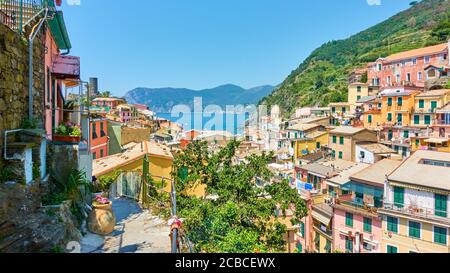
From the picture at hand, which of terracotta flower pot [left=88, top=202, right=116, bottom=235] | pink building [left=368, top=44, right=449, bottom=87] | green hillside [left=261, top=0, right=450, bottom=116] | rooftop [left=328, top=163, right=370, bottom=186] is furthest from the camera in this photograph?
green hillside [left=261, top=0, right=450, bottom=116]

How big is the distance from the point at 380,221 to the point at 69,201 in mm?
17833

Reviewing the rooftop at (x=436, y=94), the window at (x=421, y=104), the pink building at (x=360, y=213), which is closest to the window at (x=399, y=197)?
the pink building at (x=360, y=213)

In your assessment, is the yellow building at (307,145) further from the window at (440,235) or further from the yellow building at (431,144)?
the window at (440,235)

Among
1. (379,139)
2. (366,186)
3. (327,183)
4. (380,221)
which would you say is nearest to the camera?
(380,221)

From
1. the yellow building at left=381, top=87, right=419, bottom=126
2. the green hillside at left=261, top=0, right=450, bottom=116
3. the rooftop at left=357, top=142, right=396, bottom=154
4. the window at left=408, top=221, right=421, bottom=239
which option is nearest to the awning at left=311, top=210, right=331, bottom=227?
the window at left=408, top=221, right=421, bottom=239

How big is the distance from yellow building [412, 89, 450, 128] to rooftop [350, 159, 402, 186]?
10.7m

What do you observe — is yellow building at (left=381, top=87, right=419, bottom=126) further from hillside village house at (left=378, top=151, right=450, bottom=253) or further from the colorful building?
the colorful building

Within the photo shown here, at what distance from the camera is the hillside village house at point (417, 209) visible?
1659 centimetres

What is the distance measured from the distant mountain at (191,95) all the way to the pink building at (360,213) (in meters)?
90.1

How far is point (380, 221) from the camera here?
18.9m

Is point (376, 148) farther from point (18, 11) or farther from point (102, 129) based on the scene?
point (18, 11)

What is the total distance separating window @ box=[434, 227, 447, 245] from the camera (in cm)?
1638
